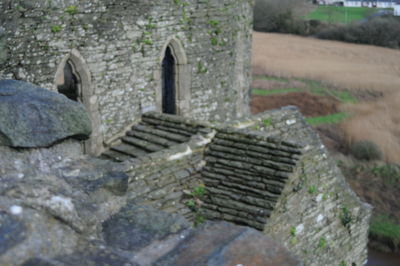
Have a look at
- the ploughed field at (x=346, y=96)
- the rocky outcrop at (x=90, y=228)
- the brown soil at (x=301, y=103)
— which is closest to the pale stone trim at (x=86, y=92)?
the rocky outcrop at (x=90, y=228)

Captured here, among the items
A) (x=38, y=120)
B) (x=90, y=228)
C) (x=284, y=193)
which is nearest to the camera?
(x=90, y=228)

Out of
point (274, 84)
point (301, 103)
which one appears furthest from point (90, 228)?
point (274, 84)

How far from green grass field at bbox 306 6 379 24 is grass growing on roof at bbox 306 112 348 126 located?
671 centimetres

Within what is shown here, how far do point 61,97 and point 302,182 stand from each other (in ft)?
18.6

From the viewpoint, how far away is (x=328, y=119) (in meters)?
28.2

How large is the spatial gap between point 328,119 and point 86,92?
20.5 meters

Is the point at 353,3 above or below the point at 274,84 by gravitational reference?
above

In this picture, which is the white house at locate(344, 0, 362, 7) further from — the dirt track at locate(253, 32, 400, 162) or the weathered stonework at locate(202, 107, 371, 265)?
the weathered stonework at locate(202, 107, 371, 265)

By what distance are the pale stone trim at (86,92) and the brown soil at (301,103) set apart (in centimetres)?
1994

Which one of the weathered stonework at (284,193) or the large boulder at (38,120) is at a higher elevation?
the large boulder at (38,120)

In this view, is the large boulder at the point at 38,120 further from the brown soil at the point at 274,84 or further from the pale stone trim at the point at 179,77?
the brown soil at the point at 274,84

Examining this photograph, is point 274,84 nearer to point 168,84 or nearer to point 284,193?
point 168,84

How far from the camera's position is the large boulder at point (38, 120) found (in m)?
2.40

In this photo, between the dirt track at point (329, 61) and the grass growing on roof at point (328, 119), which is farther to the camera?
the dirt track at point (329, 61)
